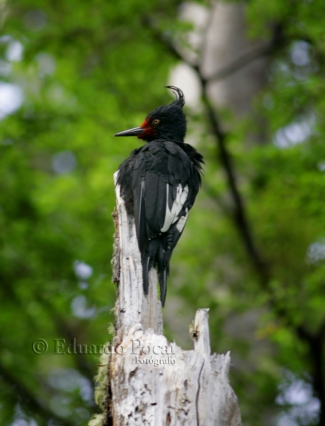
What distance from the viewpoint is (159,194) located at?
14.9ft

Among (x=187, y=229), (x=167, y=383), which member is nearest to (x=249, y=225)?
(x=187, y=229)

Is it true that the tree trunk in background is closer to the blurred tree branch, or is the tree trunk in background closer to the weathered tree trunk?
the blurred tree branch

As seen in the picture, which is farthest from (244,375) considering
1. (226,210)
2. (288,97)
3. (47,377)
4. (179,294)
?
(47,377)

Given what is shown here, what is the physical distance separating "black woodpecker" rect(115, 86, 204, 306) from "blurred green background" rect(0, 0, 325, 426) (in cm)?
189

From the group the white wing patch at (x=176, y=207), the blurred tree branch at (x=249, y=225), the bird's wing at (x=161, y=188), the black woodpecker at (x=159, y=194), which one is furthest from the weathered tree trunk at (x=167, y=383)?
the blurred tree branch at (x=249, y=225)

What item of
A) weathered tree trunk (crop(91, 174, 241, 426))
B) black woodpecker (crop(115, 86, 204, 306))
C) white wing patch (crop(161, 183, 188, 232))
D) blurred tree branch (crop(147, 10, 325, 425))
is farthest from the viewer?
blurred tree branch (crop(147, 10, 325, 425))

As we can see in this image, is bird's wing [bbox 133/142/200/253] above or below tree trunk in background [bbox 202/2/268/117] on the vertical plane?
below

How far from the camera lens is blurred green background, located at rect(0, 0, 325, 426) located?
703 cm

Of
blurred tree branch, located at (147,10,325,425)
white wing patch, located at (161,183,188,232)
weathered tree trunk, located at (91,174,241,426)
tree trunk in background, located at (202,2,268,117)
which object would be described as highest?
tree trunk in background, located at (202,2,268,117)

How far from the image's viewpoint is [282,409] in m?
7.25

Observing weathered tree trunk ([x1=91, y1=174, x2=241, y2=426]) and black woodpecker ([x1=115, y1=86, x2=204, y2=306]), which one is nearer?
weathered tree trunk ([x1=91, y1=174, x2=241, y2=426])

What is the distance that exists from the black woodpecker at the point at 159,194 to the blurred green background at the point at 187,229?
6.20 feet

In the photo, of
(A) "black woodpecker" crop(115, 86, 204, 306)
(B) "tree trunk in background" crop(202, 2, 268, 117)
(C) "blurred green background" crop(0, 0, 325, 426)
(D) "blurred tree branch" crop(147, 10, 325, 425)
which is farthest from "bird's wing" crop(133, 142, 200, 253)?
(B) "tree trunk in background" crop(202, 2, 268, 117)

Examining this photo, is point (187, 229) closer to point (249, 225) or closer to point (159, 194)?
point (249, 225)
